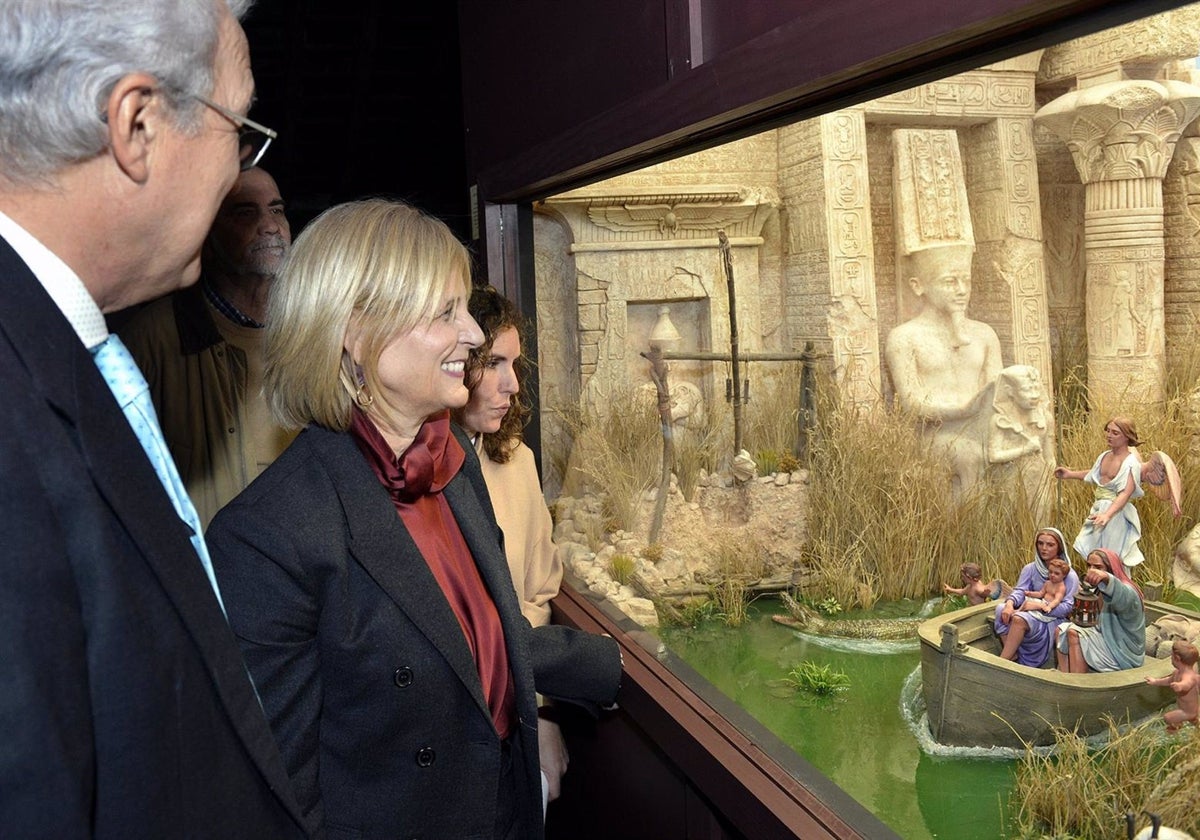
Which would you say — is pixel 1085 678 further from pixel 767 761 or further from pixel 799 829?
pixel 767 761

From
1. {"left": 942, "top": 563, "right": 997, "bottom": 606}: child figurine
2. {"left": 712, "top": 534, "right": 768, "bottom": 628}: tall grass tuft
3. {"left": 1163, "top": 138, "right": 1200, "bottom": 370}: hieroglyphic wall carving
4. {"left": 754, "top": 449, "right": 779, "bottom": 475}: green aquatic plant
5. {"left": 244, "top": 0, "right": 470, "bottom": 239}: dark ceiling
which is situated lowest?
{"left": 712, "top": 534, "right": 768, "bottom": 628}: tall grass tuft

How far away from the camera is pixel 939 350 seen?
182 centimetres

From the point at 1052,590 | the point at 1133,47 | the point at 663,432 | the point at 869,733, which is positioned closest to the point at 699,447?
the point at 663,432

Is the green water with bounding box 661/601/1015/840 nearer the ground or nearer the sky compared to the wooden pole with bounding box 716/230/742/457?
nearer the ground

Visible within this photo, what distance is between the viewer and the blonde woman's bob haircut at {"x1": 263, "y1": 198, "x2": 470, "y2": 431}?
6.30 ft

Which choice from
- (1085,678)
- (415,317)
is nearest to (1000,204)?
(1085,678)

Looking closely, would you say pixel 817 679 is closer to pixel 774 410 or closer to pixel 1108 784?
pixel 774 410

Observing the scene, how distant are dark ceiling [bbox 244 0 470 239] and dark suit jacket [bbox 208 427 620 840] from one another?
5746 mm

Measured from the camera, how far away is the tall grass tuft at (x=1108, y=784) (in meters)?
1.43

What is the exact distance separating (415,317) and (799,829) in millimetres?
1198

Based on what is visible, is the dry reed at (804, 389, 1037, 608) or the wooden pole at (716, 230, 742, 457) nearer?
the dry reed at (804, 389, 1037, 608)

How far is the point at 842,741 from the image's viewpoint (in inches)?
83.0

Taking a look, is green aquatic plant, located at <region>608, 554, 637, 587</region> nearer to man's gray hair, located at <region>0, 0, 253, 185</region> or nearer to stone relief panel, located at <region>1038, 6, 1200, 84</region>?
stone relief panel, located at <region>1038, 6, 1200, 84</region>

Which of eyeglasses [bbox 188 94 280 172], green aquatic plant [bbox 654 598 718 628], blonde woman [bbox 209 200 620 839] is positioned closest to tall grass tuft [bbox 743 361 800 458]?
green aquatic plant [bbox 654 598 718 628]
